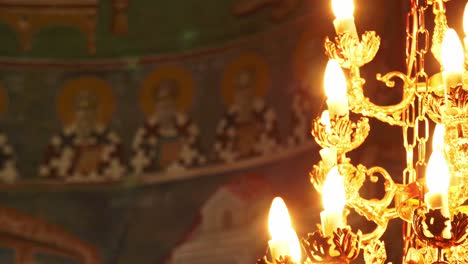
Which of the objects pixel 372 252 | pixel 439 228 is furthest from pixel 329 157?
pixel 439 228

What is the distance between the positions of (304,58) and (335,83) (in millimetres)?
3313

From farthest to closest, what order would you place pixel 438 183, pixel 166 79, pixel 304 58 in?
1. pixel 166 79
2. pixel 304 58
3. pixel 438 183

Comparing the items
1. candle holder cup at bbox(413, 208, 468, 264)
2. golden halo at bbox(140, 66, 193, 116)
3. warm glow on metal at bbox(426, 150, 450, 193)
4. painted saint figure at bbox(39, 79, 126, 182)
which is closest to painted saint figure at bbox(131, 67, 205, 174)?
golden halo at bbox(140, 66, 193, 116)

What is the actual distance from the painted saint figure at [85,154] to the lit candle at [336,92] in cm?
385

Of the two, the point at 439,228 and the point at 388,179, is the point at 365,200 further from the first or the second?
the point at 439,228

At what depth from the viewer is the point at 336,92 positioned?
4.78 meters

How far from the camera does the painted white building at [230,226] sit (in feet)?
26.2

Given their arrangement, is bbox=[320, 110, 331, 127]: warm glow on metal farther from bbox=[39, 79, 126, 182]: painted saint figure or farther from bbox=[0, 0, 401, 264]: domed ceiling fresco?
bbox=[39, 79, 126, 182]: painted saint figure

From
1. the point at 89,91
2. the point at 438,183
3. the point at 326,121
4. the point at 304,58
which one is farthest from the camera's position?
the point at 89,91

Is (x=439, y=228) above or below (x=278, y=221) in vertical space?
below

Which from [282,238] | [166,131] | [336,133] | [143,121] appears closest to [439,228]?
[282,238]

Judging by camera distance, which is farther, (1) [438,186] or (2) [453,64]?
(2) [453,64]

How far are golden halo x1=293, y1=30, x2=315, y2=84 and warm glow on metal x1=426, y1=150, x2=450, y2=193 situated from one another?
3.79 metres

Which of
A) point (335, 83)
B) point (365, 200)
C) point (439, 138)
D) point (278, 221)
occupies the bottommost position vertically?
point (278, 221)
